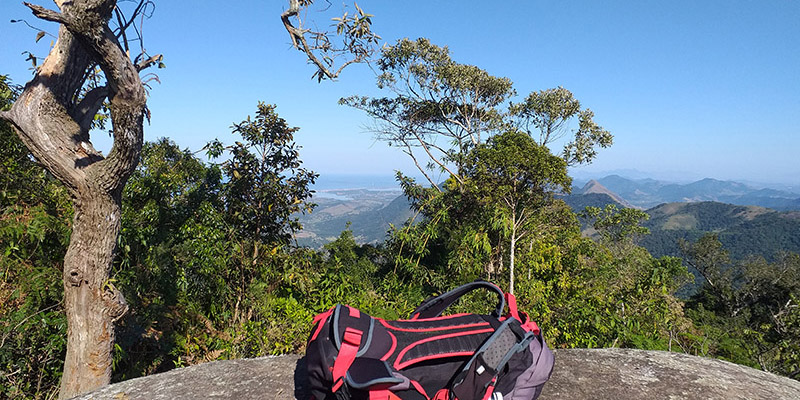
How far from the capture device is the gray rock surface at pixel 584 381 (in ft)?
6.45

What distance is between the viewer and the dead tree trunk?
243 centimetres

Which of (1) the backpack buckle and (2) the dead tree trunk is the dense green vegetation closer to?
(2) the dead tree trunk

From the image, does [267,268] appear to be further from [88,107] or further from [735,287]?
[735,287]

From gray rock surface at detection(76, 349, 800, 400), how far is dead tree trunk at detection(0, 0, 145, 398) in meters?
0.99

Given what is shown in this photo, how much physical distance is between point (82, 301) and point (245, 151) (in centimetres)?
286

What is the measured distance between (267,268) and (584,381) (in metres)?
4.19

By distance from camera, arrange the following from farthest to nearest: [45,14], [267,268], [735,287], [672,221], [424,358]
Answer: [672,221] → [735,287] → [267,268] → [45,14] → [424,358]

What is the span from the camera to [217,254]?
15.6 feet

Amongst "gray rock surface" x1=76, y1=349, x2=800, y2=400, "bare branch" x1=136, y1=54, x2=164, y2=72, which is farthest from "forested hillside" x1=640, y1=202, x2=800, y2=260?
"bare branch" x1=136, y1=54, x2=164, y2=72

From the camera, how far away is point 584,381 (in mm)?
2129

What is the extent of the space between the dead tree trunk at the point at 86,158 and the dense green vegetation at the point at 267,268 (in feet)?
2.01

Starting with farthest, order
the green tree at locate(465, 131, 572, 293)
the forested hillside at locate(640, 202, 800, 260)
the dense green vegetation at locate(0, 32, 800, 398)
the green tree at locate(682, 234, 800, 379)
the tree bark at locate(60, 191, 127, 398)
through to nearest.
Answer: the forested hillside at locate(640, 202, 800, 260) → the green tree at locate(682, 234, 800, 379) → the green tree at locate(465, 131, 572, 293) → the dense green vegetation at locate(0, 32, 800, 398) → the tree bark at locate(60, 191, 127, 398)

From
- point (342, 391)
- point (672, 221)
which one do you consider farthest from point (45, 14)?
point (672, 221)

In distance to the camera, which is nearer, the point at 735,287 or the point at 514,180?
the point at 514,180
